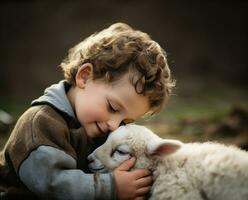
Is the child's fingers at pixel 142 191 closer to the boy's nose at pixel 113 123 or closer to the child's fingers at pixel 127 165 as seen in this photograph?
the child's fingers at pixel 127 165

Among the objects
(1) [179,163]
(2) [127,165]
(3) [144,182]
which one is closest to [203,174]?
(1) [179,163]

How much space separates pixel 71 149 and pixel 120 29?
1.07 metres

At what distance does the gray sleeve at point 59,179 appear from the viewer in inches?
122

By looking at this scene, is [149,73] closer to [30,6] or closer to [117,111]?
[117,111]

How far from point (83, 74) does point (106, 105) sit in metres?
0.32

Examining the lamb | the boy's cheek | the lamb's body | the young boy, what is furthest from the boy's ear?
the lamb's body

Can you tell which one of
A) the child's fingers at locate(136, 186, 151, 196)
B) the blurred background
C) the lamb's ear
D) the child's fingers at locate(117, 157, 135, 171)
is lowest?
the blurred background

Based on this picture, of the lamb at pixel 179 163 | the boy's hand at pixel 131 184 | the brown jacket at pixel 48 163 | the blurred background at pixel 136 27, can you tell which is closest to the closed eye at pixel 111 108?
the lamb at pixel 179 163

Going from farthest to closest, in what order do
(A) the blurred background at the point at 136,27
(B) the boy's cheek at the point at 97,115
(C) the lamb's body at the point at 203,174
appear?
(A) the blurred background at the point at 136,27 → (B) the boy's cheek at the point at 97,115 → (C) the lamb's body at the point at 203,174

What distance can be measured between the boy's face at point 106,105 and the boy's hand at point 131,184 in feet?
1.15

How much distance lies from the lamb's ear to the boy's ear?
25.5 inches

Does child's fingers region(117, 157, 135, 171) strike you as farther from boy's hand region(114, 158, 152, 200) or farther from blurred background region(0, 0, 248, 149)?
blurred background region(0, 0, 248, 149)

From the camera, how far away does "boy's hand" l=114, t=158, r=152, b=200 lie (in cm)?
322

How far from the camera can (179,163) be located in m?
3.29
